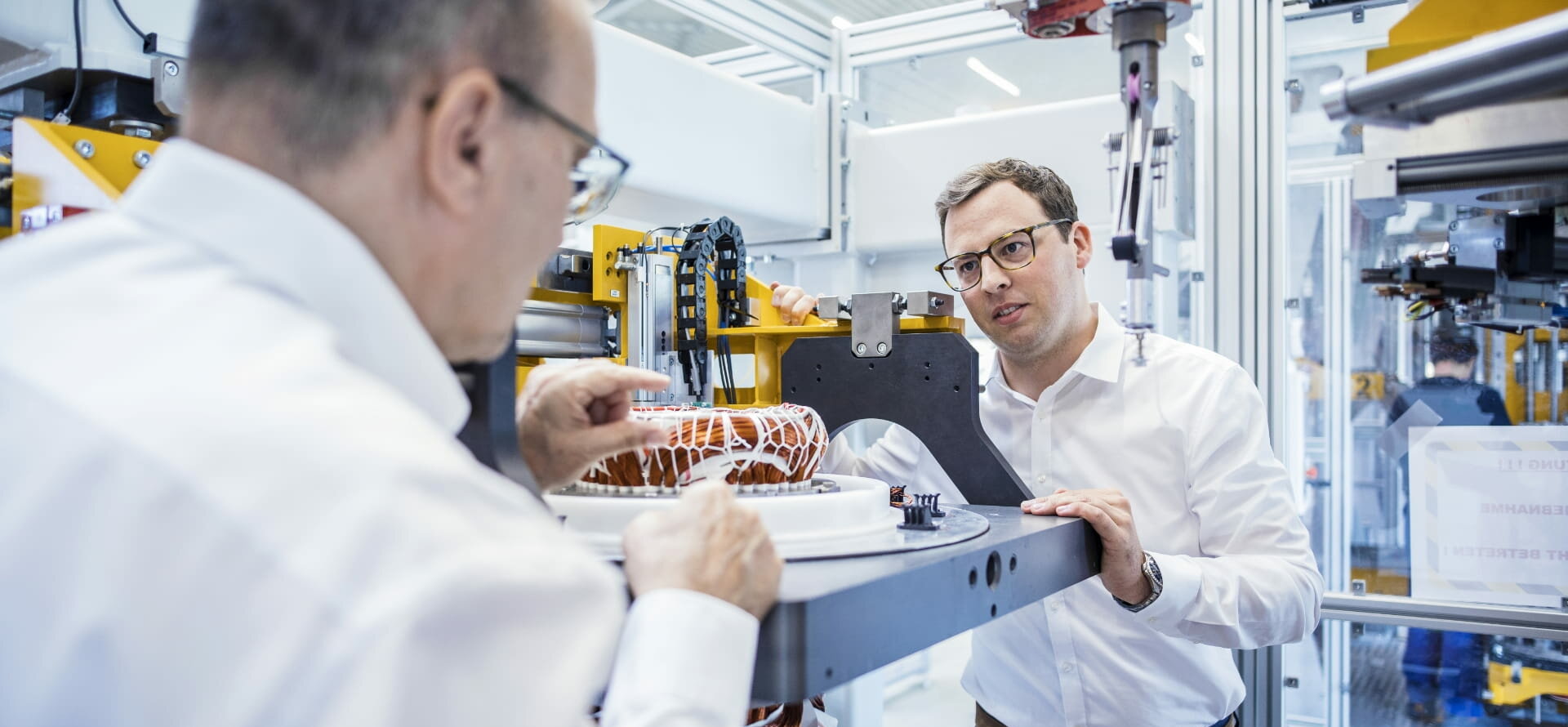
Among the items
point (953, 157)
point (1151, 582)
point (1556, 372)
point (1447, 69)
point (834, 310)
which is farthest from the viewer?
point (953, 157)

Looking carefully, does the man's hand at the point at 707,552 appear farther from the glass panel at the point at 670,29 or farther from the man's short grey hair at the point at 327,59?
the glass panel at the point at 670,29

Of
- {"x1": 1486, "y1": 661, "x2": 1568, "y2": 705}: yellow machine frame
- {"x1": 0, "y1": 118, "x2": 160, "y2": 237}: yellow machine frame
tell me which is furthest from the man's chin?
{"x1": 1486, "y1": 661, "x2": 1568, "y2": 705}: yellow machine frame

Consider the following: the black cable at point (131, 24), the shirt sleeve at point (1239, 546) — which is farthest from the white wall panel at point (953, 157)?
the black cable at point (131, 24)

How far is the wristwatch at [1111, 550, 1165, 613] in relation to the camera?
1.48 metres

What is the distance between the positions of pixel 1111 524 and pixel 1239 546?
1.93ft

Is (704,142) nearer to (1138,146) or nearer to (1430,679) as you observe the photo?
(1138,146)

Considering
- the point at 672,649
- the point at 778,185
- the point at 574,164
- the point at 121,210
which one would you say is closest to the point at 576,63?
the point at 574,164

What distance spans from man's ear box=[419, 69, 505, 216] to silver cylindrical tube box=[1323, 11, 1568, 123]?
0.65 metres

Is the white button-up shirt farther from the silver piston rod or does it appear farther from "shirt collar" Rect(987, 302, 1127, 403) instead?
the silver piston rod

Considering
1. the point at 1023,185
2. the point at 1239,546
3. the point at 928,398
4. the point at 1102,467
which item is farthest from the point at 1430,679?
the point at 928,398

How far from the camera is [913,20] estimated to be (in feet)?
9.41

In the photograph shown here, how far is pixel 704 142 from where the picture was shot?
2389 mm

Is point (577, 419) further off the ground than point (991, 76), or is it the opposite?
point (991, 76)

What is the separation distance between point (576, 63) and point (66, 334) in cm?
37
